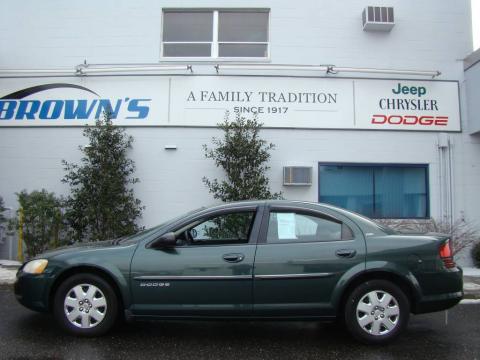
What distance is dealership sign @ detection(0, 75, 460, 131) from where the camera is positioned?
10344mm

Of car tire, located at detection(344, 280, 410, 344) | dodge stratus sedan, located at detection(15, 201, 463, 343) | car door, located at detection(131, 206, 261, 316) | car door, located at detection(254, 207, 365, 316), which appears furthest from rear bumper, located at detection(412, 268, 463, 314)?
car door, located at detection(131, 206, 261, 316)

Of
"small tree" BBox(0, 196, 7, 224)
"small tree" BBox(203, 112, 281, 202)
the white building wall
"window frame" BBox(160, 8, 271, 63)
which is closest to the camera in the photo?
"small tree" BBox(203, 112, 281, 202)

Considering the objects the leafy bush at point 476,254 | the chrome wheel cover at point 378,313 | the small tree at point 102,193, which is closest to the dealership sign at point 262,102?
the small tree at point 102,193

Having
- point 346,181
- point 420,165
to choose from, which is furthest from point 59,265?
point 420,165

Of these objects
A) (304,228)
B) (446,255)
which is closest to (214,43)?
(304,228)

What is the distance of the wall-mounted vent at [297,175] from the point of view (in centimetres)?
1007

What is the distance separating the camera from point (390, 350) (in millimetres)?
4809

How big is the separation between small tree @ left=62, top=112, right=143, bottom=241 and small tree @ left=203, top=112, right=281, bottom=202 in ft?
5.86

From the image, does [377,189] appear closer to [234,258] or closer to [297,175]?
[297,175]

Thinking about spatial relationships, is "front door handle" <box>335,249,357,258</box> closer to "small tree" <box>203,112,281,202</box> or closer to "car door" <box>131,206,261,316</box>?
"car door" <box>131,206,261,316</box>

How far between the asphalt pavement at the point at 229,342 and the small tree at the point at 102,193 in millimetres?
3741

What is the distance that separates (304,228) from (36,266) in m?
2.94

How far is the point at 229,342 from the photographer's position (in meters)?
5.04

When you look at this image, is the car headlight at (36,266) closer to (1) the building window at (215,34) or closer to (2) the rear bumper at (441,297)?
(2) the rear bumper at (441,297)
